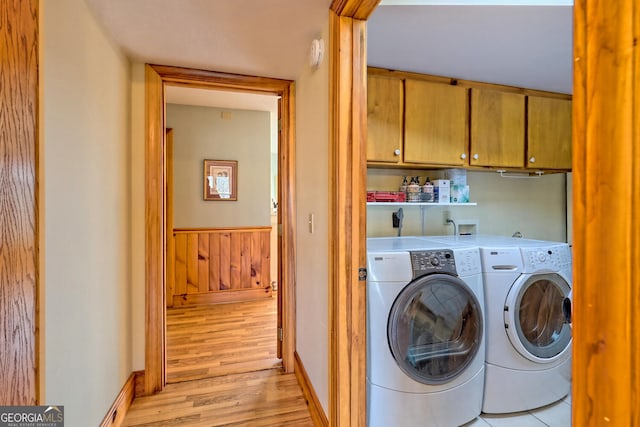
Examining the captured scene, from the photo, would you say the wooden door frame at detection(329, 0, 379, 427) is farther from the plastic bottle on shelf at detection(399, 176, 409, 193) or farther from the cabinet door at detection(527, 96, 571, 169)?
the cabinet door at detection(527, 96, 571, 169)

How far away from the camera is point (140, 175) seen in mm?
1871

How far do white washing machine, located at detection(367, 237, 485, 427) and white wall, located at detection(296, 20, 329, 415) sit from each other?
0.24 meters

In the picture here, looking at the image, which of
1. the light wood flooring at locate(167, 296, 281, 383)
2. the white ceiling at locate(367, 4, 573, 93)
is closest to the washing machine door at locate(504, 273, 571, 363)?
the white ceiling at locate(367, 4, 573, 93)

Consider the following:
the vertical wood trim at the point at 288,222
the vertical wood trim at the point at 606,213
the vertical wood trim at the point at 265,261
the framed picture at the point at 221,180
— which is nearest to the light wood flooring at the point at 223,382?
the vertical wood trim at the point at 288,222

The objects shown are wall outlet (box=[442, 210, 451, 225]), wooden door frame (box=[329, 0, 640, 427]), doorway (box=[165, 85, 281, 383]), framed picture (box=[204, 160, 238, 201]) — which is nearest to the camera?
wooden door frame (box=[329, 0, 640, 427])

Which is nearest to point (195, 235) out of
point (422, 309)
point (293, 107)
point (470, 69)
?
point (293, 107)

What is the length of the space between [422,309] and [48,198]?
1643 mm

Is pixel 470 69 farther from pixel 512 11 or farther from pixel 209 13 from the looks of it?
pixel 209 13

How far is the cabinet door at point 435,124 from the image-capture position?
1.97 m

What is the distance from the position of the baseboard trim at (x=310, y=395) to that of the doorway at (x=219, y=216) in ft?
3.11

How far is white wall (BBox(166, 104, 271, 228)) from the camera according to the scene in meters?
3.44

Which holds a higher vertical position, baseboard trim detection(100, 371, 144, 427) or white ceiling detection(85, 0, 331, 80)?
white ceiling detection(85, 0, 331, 80)

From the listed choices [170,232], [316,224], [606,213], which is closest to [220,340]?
[170,232]

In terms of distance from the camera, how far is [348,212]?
4.11 ft
